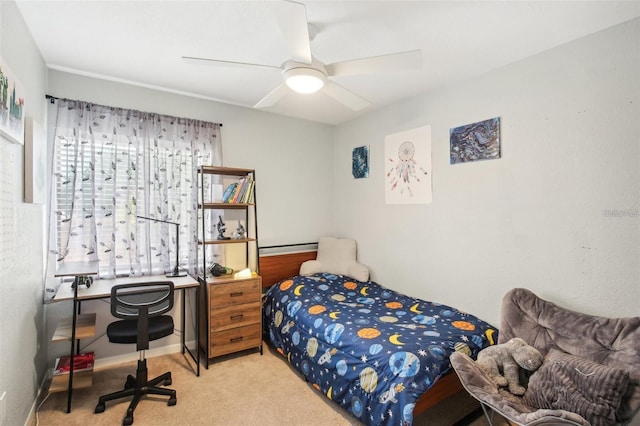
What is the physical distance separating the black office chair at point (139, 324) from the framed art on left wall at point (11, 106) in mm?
1104

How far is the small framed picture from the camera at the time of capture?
387 centimetres

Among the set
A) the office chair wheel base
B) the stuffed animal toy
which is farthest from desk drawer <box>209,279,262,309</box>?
the stuffed animal toy

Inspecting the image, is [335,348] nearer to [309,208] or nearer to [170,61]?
[309,208]

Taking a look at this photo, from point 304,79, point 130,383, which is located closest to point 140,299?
point 130,383

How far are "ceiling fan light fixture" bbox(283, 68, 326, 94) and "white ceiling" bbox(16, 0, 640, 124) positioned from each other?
36 centimetres

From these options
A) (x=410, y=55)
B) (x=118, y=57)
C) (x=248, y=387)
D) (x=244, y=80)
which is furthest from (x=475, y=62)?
(x=248, y=387)

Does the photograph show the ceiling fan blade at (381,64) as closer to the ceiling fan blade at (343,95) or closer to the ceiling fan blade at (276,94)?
the ceiling fan blade at (343,95)

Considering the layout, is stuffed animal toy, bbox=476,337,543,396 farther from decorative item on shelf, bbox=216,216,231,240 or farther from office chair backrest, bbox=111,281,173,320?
decorative item on shelf, bbox=216,216,231,240

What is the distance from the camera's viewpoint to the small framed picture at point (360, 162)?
3.87 meters

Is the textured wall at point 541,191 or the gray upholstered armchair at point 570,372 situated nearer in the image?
the gray upholstered armchair at point 570,372

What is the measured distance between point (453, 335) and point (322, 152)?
2752 mm

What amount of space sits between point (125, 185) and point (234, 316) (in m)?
1.55

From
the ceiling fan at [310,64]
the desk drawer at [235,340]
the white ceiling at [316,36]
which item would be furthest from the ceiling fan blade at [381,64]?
the desk drawer at [235,340]

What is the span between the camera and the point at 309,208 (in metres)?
4.18
